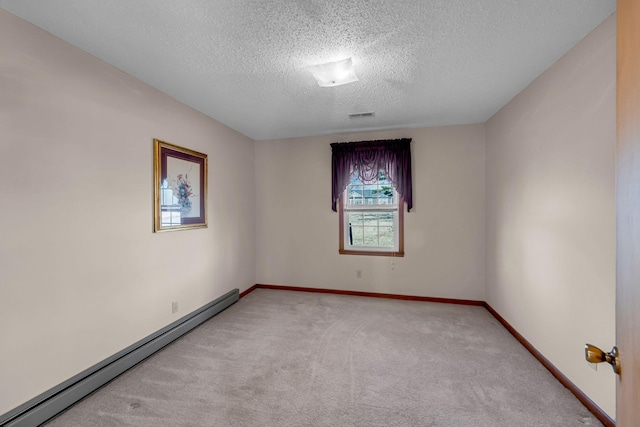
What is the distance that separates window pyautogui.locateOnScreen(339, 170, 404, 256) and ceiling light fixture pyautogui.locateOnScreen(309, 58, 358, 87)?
6.25ft

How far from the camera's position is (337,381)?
6.60ft

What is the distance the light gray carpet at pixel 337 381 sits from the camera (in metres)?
1.67

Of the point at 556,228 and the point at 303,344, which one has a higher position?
the point at 556,228

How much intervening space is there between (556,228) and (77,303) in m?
3.69

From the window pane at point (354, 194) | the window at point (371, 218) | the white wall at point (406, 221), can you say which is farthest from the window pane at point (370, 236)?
the window pane at point (354, 194)

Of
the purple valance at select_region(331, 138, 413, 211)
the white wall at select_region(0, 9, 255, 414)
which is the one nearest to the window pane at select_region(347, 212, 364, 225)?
the purple valance at select_region(331, 138, 413, 211)

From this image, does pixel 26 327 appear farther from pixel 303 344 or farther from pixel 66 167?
pixel 303 344

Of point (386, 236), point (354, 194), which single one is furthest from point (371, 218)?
point (354, 194)

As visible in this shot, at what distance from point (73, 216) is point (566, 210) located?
363cm

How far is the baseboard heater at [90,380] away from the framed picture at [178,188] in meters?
1.04

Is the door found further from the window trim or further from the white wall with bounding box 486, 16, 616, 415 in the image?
the window trim

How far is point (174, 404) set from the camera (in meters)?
1.78

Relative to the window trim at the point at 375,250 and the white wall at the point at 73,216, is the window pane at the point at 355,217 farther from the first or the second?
the white wall at the point at 73,216

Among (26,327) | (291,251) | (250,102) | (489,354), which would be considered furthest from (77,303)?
(489,354)
